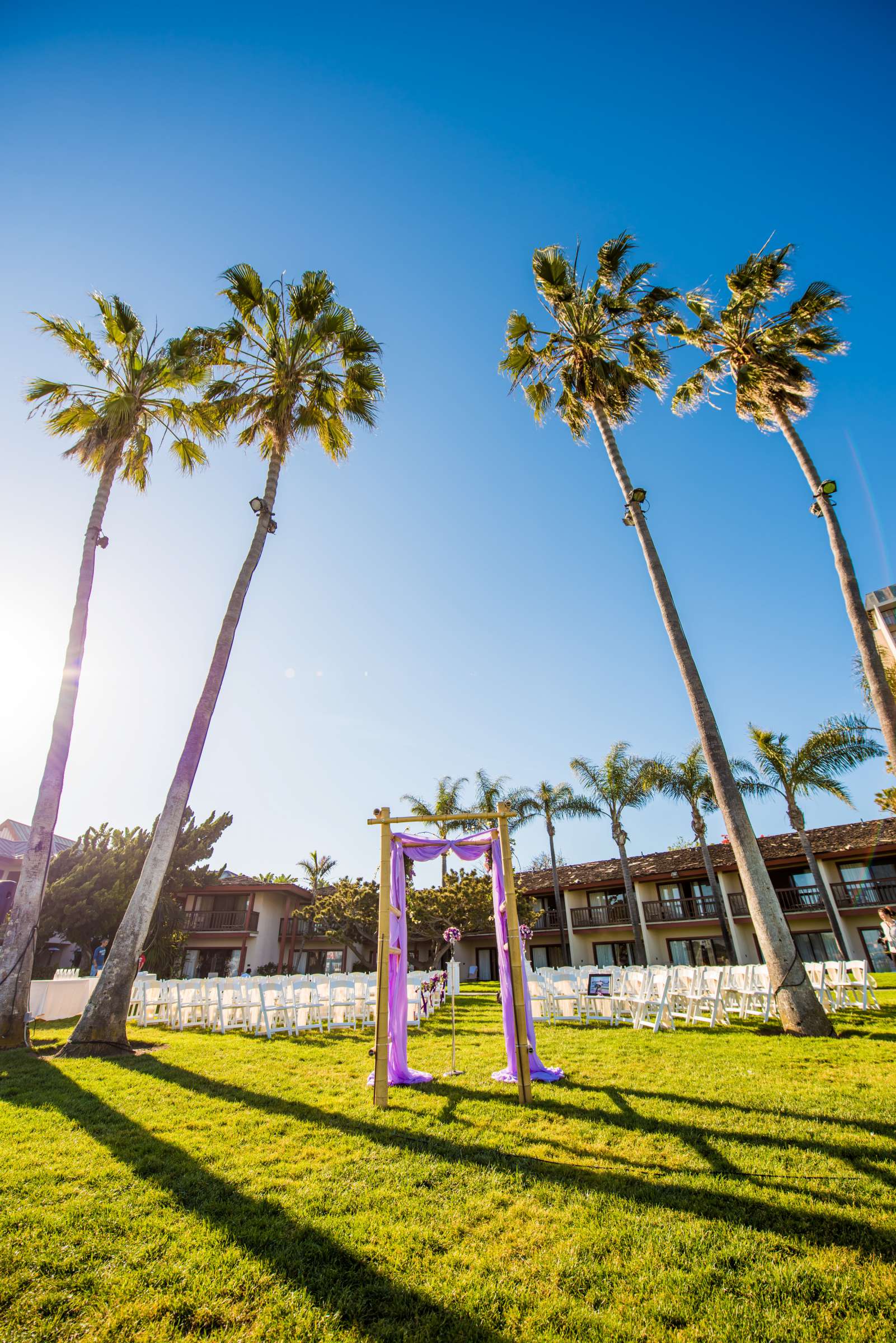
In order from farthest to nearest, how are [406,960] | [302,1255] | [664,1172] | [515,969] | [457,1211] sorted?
[406,960] → [515,969] → [664,1172] → [457,1211] → [302,1255]

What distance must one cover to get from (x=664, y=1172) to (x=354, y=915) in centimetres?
2397

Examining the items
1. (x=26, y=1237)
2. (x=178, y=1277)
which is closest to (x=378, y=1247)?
(x=178, y=1277)

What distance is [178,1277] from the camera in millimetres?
2990

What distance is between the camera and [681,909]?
28.5 meters

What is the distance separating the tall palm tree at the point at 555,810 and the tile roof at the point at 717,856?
83.4 inches

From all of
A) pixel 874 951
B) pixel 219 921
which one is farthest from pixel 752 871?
pixel 219 921

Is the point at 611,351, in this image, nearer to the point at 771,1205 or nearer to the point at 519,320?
the point at 519,320

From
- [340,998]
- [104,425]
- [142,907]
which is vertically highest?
[104,425]

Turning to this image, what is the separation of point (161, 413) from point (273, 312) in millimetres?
3562

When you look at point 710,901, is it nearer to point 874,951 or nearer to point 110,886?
point 874,951

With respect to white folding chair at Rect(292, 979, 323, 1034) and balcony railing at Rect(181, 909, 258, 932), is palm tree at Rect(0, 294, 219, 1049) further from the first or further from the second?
balcony railing at Rect(181, 909, 258, 932)

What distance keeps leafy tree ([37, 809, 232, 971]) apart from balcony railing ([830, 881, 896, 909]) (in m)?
27.8

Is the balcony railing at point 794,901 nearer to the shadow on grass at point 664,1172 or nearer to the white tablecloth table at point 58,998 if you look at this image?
the shadow on grass at point 664,1172

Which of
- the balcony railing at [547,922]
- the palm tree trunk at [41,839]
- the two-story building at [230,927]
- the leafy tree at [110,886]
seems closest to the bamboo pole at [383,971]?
the palm tree trunk at [41,839]
